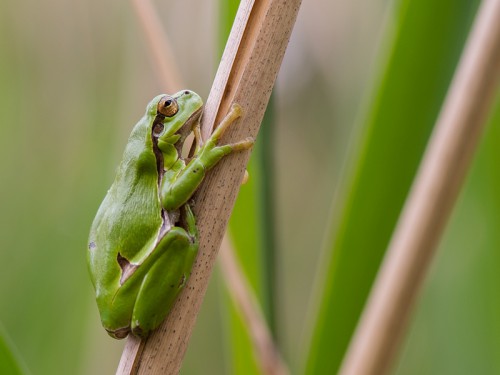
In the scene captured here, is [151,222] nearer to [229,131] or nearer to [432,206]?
[229,131]

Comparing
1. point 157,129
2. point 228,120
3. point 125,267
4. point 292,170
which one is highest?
point 228,120

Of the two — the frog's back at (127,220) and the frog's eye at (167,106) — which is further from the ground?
the frog's eye at (167,106)

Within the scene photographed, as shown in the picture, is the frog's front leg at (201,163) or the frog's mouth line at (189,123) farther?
the frog's mouth line at (189,123)

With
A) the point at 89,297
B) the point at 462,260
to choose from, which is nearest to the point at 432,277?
the point at 462,260

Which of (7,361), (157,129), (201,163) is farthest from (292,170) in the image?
(7,361)

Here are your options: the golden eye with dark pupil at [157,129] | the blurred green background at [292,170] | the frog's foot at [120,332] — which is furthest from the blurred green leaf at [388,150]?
the golden eye with dark pupil at [157,129]

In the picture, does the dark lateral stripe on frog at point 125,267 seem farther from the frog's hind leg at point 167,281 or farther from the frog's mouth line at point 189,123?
the frog's mouth line at point 189,123

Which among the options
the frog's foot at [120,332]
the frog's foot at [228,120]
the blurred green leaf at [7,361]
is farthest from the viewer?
the frog's foot at [120,332]
